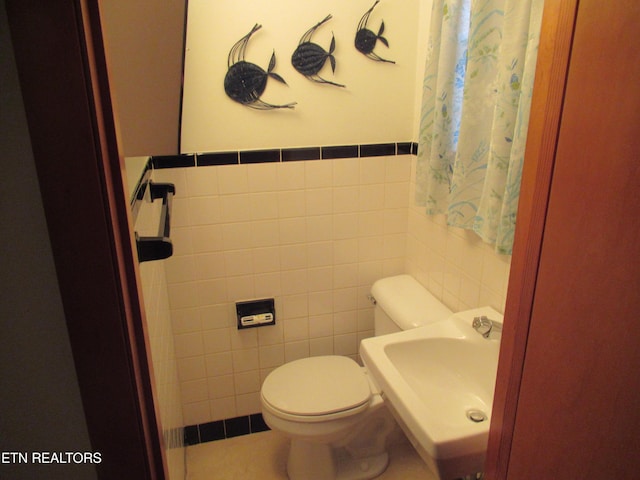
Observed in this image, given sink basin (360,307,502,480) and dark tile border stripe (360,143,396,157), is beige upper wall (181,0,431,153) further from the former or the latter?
sink basin (360,307,502,480)

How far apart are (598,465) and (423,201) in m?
1.20

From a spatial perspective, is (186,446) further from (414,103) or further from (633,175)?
(633,175)

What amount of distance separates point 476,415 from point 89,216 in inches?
48.8

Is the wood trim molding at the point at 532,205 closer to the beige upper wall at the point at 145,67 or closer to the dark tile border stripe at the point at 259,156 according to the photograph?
the beige upper wall at the point at 145,67

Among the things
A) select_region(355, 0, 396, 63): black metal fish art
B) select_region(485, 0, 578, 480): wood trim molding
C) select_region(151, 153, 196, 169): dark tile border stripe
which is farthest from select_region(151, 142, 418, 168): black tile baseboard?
select_region(485, 0, 578, 480): wood trim molding

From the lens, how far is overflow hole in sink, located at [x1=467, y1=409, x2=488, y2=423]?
1.31m

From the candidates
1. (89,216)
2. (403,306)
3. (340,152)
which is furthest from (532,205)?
(340,152)

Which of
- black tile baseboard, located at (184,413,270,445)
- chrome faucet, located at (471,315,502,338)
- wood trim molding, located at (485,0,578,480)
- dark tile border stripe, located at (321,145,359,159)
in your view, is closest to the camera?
wood trim molding, located at (485,0,578,480)

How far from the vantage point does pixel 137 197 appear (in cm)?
104

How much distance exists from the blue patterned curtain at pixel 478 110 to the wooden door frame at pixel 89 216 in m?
0.96

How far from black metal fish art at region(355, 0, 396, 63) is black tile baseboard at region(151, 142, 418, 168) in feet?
1.21

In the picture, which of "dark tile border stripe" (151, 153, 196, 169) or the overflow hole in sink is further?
"dark tile border stripe" (151, 153, 196, 169)

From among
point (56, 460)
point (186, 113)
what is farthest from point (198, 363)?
point (56, 460)

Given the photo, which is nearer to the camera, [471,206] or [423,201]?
[471,206]
